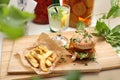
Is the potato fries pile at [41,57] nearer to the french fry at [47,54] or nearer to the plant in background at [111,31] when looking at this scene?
the french fry at [47,54]

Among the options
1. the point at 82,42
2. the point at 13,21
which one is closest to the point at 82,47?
the point at 82,42

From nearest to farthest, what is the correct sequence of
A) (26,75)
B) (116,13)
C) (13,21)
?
(13,21)
(26,75)
(116,13)

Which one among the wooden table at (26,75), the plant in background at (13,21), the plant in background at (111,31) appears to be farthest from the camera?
the plant in background at (111,31)

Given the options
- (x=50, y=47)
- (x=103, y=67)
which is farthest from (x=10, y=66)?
(x=103, y=67)

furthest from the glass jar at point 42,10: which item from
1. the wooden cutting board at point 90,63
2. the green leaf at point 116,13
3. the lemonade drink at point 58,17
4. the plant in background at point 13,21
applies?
the plant in background at point 13,21

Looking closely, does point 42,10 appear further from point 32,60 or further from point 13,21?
point 13,21

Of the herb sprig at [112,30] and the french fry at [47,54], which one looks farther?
the herb sprig at [112,30]
